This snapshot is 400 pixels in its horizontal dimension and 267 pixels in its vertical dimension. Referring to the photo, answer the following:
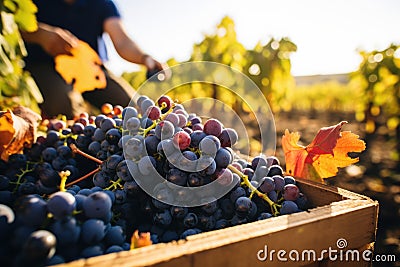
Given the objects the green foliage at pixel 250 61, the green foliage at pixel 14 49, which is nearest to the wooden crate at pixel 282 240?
the green foliage at pixel 14 49

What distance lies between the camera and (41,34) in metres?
1.51

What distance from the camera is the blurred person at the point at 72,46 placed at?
1540mm

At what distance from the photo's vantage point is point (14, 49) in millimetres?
1295

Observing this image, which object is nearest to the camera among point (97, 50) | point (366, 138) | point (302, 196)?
point (302, 196)

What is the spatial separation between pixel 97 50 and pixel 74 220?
1966 mm

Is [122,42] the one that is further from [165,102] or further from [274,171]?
[274,171]

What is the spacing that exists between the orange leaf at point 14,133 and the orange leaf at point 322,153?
0.80 m

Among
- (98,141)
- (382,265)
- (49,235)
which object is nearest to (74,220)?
(49,235)

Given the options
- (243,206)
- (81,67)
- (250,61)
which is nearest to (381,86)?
(250,61)

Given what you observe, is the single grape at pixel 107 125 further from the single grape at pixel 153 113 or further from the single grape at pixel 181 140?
the single grape at pixel 181 140

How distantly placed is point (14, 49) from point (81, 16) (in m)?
0.97

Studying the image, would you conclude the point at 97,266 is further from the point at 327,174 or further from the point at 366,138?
the point at 366,138

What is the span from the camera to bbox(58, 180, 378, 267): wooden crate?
48cm

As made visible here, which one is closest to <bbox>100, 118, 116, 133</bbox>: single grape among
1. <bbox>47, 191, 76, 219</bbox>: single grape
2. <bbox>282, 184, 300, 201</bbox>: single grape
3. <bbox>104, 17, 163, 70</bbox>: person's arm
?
<bbox>47, 191, 76, 219</bbox>: single grape
